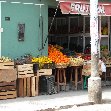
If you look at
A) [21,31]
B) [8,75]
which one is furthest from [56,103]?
[21,31]

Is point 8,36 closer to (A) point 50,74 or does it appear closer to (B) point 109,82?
(A) point 50,74

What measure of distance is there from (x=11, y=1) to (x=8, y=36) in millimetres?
1376

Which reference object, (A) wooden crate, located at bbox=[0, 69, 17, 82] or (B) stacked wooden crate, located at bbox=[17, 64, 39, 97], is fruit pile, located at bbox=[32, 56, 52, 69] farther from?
(A) wooden crate, located at bbox=[0, 69, 17, 82]

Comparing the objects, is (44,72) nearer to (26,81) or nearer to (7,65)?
(26,81)

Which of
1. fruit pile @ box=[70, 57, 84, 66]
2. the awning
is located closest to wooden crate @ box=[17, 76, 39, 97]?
fruit pile @ box=[70, 57, 84, 66]

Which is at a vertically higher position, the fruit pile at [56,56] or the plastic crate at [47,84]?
the fruit pile at [56,56]

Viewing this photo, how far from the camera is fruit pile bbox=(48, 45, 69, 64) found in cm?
1754

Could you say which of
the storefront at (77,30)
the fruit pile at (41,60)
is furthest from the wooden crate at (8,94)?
the storefront at (77,30)

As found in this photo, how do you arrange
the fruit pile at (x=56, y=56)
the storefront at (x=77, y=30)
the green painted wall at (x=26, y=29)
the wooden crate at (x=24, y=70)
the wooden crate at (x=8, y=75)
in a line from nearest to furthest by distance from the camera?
the wooden crate at (x=8, y=75), the wooden crate at (x=24, y=70), the green painted wall at (x=26, y=29), the fruit pile at (x=56, y=56), the storefront at (x=77, y=30)

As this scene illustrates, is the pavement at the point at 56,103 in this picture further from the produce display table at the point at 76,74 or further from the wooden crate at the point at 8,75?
the produce display table at the point at 76,74

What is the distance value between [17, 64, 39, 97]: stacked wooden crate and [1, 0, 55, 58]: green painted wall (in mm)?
971

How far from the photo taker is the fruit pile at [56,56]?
17544 millimetres

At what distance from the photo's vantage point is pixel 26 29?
17031mm

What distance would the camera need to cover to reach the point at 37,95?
649 inches
